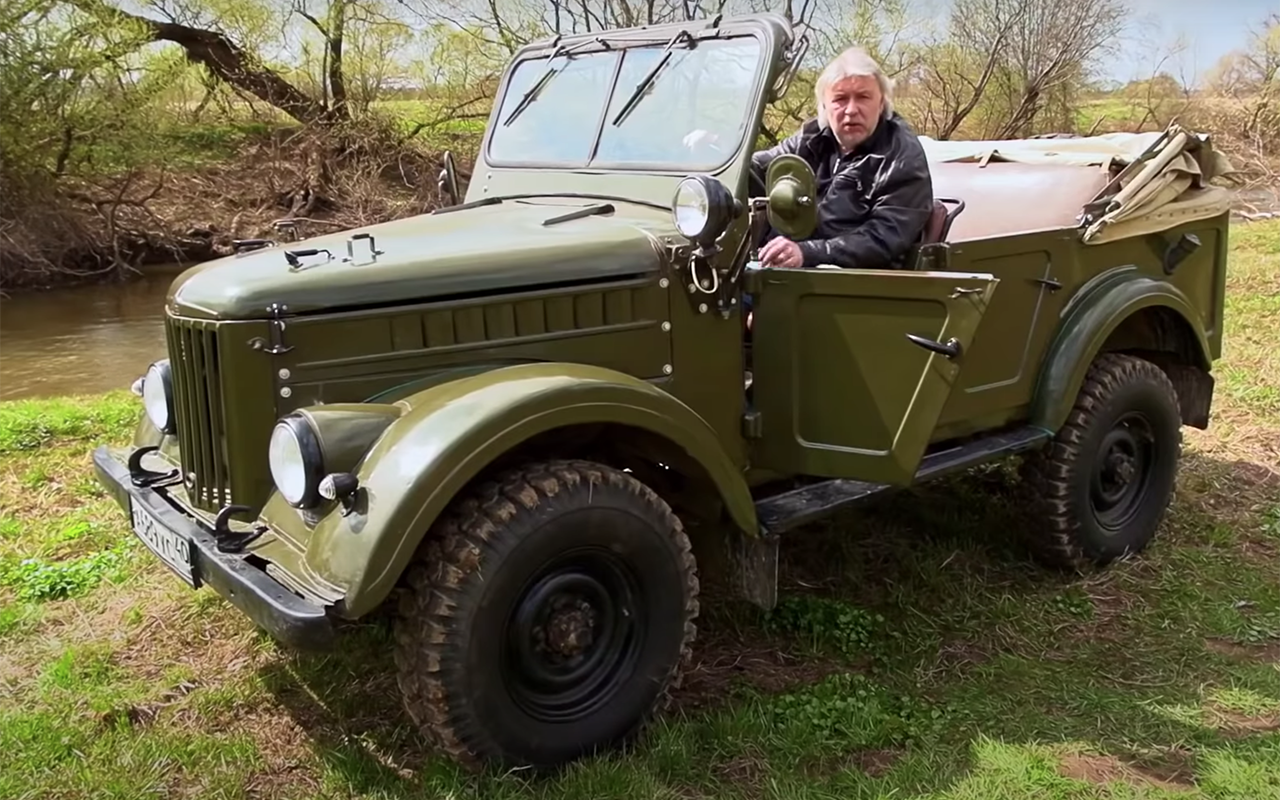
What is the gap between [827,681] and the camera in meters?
3.60

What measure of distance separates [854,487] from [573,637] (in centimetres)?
124

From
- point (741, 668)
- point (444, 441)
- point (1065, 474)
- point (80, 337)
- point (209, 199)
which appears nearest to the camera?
point (444, 441)

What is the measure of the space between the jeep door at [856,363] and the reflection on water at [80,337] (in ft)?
23.8

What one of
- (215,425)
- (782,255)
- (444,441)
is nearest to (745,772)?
(444,441)

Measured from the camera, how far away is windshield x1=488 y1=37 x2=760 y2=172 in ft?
12.4

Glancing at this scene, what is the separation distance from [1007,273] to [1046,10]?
18.5 metres

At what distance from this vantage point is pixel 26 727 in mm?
3318

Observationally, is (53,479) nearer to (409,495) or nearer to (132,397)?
(132,397)

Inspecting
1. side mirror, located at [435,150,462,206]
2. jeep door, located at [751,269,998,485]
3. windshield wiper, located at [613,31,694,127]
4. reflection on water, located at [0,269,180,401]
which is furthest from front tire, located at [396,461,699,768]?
reflection on water, located at [0,269,180,401]

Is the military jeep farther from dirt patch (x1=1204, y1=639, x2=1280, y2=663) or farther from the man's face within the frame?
dirt patch (x1=1204, y1=639, x2=1280, y2=663)

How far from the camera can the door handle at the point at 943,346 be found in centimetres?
338

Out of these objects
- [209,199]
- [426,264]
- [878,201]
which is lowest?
[209,199]

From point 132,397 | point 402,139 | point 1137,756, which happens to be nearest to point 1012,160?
point 1137,756

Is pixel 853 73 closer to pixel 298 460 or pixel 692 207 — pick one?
pixel 692 207
